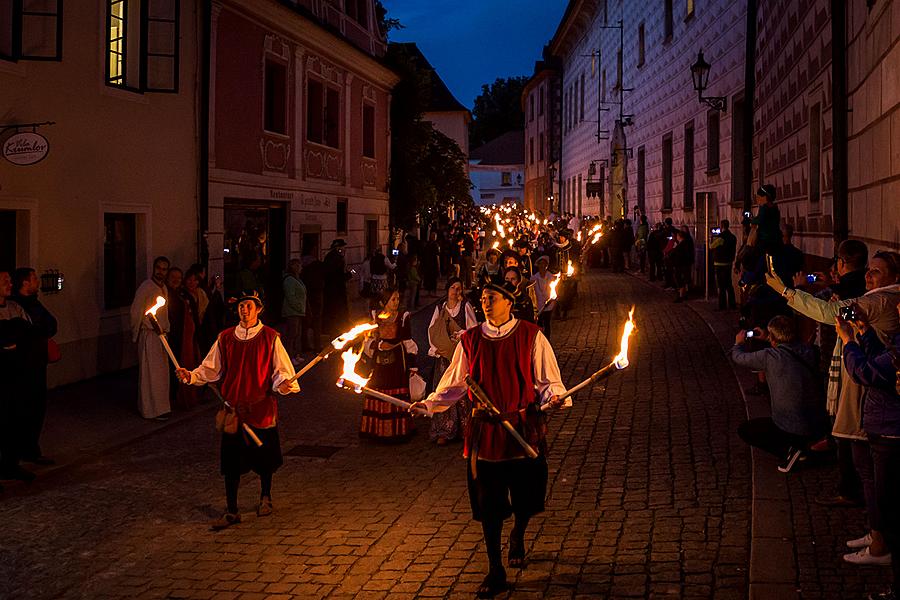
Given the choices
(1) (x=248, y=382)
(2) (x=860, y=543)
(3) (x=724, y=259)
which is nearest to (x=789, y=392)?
(2) (x=860, y=543)

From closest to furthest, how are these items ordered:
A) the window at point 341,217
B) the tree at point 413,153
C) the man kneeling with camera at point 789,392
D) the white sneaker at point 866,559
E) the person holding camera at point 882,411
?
the person holding camera at point 882,411 → the white sneaker at point 866,559 → the man kneeling with camera at point 789,392 → the window at point 341,217 → the tree at point 413,153

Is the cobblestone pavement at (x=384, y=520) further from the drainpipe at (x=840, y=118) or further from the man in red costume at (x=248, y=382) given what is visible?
the drainpipe at (x=840, y=118)

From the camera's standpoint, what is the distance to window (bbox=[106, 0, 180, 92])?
1605 centimetres

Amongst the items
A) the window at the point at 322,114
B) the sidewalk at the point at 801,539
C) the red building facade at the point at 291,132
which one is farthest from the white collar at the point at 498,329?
the window at the point at 322,114

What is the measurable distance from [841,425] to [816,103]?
887 centimetres

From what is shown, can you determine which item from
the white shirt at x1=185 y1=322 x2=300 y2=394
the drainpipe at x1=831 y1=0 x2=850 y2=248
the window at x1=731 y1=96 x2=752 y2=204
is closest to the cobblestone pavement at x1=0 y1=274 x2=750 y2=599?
the white shirt at x1=185 y1=322 x2=300 y2=394

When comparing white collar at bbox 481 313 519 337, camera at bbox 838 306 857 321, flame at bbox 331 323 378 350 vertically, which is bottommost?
flame at bbox 331 323 378 350

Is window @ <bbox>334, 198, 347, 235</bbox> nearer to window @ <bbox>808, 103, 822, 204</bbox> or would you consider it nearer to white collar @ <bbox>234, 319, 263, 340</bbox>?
window @ <bbox>808, 103, 822, 204</bbox>

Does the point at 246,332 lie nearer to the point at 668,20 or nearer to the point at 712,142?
the point at 712,142

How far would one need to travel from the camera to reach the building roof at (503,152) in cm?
10769

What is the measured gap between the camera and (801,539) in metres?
7.03

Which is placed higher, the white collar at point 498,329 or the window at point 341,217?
the window at point 341,217

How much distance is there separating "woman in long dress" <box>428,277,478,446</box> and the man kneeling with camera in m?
3.11

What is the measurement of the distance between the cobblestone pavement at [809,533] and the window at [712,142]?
1755 cm
